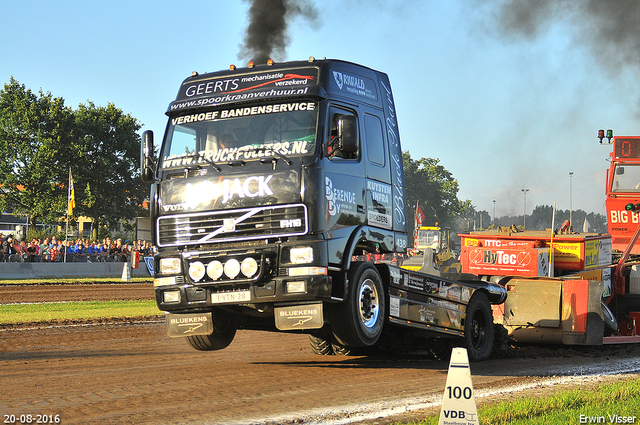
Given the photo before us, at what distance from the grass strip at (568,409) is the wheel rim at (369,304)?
2.16 meters

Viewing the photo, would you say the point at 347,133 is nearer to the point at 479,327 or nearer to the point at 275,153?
the point at 275,153

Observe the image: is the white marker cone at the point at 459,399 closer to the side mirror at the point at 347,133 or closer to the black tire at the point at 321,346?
the side mirror at the point at 347,133

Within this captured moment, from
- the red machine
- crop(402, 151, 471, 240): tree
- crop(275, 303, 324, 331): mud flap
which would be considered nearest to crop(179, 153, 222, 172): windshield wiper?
crop(275, 303, 324, 331): mud flap

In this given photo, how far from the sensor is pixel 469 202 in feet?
392

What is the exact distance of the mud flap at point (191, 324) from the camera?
29.1 ft

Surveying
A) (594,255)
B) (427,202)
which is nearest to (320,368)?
(594,255)

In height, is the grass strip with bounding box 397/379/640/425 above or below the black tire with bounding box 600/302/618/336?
below

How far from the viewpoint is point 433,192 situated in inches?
4510

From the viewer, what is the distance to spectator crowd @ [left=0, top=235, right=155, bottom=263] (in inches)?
1265

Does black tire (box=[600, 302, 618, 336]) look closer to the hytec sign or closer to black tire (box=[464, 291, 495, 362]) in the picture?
the hytec sign

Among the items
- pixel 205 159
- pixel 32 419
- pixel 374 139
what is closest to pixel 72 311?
pixel 205 159

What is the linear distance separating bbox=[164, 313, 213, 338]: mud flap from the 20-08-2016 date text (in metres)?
2.90

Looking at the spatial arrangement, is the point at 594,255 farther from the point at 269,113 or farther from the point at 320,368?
the point at 269,113

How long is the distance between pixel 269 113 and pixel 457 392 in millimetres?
4823
